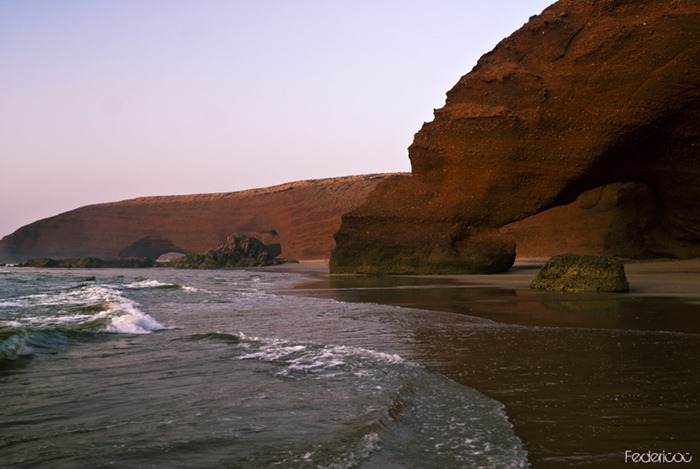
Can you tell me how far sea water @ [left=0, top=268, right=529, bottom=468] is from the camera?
294cm

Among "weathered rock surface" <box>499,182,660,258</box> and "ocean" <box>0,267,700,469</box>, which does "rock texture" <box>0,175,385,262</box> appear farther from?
"ocean" <box>0,267,700,469</box>

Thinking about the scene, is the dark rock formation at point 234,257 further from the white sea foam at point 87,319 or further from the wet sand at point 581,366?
the wet sand at point 581,366

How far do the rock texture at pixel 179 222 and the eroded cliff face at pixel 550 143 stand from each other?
157 ft

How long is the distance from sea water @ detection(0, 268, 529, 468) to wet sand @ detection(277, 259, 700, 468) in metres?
0.24

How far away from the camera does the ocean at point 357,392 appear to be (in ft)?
9.69

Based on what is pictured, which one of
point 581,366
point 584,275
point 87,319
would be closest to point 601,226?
point 584,275

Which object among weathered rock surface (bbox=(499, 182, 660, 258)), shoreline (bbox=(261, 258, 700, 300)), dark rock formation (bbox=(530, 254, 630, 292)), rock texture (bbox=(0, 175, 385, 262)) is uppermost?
rock texture (bbox=(0, 175, 385, 262))

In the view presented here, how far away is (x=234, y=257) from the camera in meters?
51.4

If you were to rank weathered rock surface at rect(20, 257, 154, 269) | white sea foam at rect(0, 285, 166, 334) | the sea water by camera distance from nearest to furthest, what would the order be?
1. the sea water
2. white sea foam at rect(0, 285, 166, 334)
3. weathered rock surface at rect(20, 257, 154, 269)

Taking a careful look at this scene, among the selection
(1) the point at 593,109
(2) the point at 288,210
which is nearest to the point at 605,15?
(1) the point at 593,109

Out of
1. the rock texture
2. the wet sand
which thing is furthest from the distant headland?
the rock texture

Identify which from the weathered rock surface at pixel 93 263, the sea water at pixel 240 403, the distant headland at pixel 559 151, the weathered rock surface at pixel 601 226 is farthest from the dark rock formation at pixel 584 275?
the weathered rock surface at pixel 93 263

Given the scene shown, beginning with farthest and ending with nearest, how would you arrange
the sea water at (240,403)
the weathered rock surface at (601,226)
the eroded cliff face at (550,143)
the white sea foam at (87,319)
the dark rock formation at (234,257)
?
the dark rock formation at (234,257)
the weathered rock surface at (601,226)
the eroded cliff face at (550,143)
the white sea foam at (87,319)
the sea water at (240,403)

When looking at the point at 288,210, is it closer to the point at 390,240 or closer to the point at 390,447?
the point at 390,240
